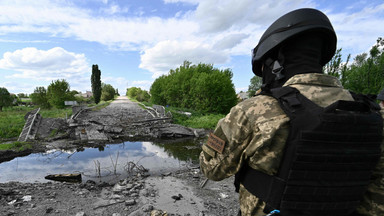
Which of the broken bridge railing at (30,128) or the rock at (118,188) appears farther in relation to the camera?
the broken bridge railing at (30,128)

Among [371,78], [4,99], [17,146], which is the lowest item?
[17,146]

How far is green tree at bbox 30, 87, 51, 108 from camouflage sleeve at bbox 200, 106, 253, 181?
34.8 metres

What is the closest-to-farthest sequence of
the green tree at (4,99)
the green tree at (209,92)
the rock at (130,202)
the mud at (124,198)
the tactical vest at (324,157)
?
the tactical vest at (324,157) < the mud at (124,198) < the rock at (130,202) < the green tree at (209,92) < the green tree at (4,99)

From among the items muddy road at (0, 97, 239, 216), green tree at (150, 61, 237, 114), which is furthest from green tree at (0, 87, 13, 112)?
muddy road at (0, 97, 239, 216)

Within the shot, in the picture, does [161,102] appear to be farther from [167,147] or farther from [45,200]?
[45,200]

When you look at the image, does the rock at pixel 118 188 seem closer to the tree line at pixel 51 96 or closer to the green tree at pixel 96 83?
the tree line at pixel 51 96

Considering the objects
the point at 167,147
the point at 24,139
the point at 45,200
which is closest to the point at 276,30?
the point at 45,200

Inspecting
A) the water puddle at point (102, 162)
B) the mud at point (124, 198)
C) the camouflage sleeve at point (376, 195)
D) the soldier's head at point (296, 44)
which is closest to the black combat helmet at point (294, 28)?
the soldier's head at point (296, 44)

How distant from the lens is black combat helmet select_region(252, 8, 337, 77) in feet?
4.78

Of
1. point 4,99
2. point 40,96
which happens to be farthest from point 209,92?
point 4,99

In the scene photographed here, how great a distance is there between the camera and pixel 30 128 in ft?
34.2

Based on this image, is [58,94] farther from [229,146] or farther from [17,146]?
[229,146]

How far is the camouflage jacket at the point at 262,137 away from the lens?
1.25m

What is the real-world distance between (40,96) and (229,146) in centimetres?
3546
